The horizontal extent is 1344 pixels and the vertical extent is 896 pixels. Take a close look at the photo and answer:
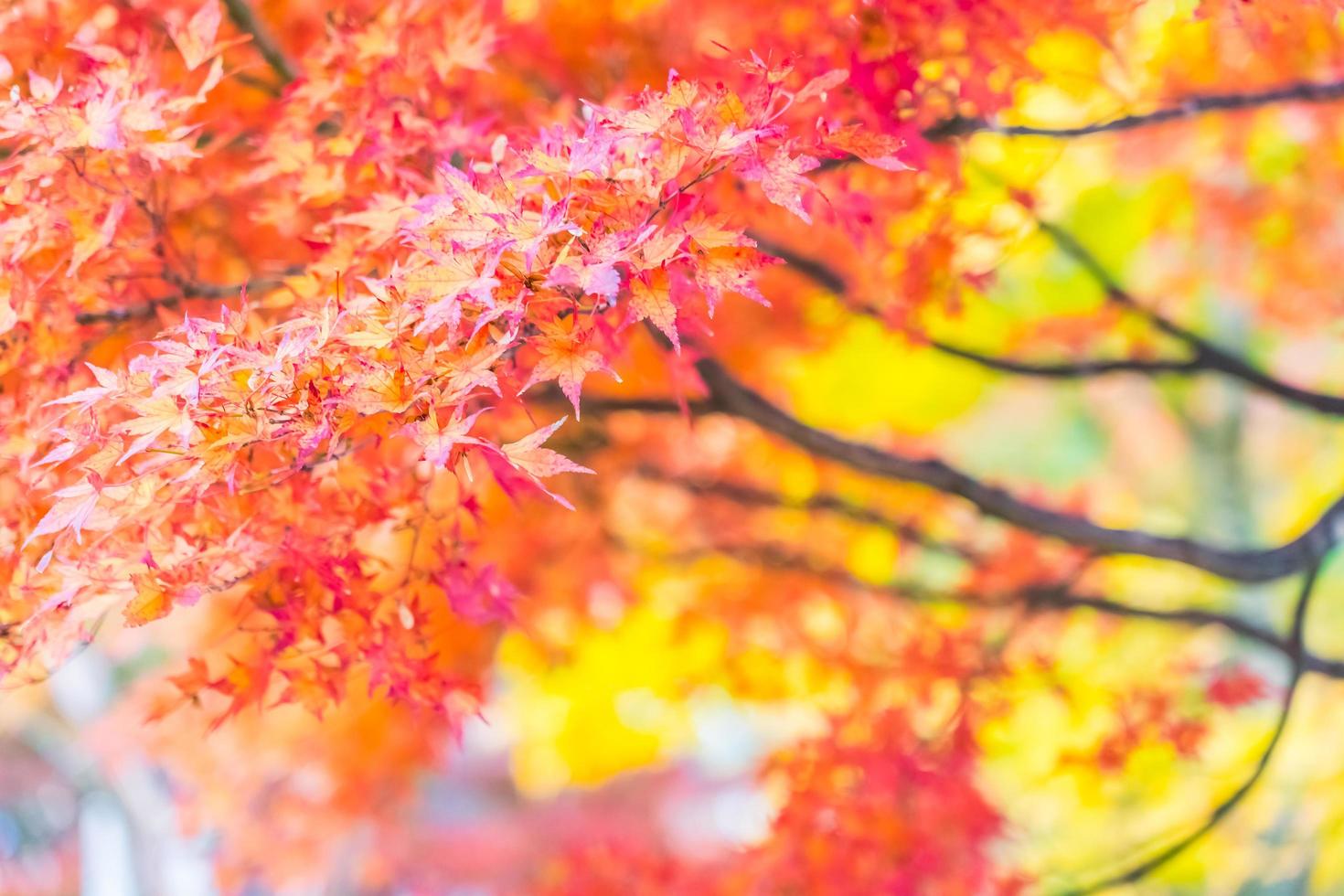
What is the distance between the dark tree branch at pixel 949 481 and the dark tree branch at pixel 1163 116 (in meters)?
0.61

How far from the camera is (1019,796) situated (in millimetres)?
6789

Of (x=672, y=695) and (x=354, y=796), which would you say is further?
(x=672, y=695)

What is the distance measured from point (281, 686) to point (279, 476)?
58 cm

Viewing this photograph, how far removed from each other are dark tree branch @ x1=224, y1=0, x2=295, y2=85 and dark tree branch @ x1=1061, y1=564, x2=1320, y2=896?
6.95 ft

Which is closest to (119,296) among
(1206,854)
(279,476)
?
(279,476)

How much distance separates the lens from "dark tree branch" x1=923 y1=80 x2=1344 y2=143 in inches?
76.4

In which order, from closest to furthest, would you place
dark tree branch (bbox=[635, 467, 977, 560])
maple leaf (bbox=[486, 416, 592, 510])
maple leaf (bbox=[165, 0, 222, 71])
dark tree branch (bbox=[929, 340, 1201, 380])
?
1. maple leaf (bbox=[486, 416, 592, 510])
2. maple leaf (bbox=[165, 0, 222, 71])
3. dark tree branch (bbox=[929, 340, 1201, 380])
4. dark tree branch (bbox=[635, 467, 977, 560])

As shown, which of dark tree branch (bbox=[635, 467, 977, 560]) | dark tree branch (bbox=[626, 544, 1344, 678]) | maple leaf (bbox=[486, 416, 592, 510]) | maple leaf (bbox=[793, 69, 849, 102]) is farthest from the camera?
dark tree branch (bbox=[635, 467, 977, 560])

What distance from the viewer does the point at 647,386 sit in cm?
329

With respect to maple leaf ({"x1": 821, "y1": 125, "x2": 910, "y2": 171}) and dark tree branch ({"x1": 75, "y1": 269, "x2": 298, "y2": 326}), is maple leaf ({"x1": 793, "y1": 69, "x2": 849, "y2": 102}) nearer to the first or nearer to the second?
maple leaf ({"x1": 821, "y1": 125, "x2": 910, "y2": 171})

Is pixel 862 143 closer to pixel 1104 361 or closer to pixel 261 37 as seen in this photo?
pixel 261 37

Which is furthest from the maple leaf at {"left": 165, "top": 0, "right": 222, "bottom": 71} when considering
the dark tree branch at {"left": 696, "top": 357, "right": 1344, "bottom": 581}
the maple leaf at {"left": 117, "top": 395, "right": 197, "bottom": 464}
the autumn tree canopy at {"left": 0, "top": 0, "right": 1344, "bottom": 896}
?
the dark tree branch at {"left": 696, "top": 357, "right": 1344, "bottom": 581}

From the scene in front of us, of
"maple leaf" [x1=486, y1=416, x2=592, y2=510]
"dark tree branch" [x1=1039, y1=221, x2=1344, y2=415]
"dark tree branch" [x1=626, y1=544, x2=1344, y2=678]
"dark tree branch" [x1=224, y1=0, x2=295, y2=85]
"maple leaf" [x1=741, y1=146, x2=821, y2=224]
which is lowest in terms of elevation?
"maple leaf" [x1=486, y1=416, x2=592, y2=510]

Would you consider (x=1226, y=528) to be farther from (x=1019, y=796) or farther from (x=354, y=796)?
(x=354, y=796)
